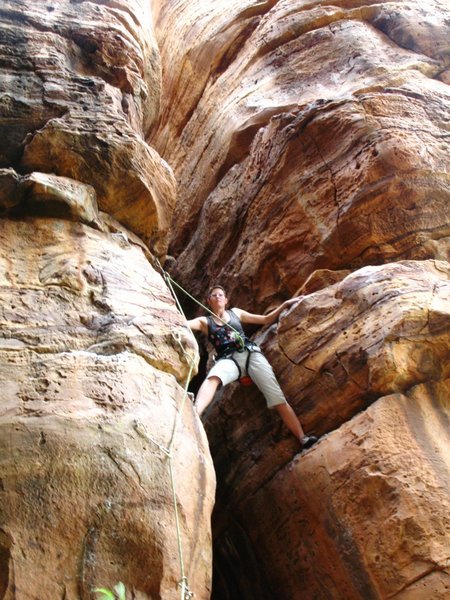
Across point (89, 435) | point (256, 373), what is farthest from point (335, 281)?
point (89, 435)

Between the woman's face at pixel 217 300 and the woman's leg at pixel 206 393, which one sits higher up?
the woman's face at pixel 217 300

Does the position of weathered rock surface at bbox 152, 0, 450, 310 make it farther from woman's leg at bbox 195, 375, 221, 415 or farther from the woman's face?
woman's leg at bbox 195, 375, 221, 415

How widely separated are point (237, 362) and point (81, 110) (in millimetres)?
3482

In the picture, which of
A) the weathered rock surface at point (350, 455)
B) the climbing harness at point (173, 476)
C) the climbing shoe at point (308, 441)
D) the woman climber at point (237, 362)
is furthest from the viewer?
the woman climber at point (237, 362)

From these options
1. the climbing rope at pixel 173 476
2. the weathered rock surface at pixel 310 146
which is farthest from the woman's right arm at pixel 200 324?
the climbing rope at pixel 173 476

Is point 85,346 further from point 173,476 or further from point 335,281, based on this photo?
point 335,281

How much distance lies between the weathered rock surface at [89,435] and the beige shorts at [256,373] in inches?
49.8

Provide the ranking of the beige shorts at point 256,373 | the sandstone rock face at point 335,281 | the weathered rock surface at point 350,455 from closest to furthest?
the weathered rock surface at point 350,455, the sandstone rock face at point 335,281, the beige shorts at point 256,373

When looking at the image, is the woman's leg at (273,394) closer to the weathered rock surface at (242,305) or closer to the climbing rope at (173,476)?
the weathered rock surface at (242,305)

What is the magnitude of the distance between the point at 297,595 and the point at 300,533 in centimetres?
60

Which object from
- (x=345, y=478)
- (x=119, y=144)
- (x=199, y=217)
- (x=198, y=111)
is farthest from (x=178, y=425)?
(x=198, y=111)

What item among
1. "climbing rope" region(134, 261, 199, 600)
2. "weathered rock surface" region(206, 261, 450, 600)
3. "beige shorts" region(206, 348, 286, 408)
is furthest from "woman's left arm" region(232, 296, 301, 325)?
"climbing rope" region(134, 261, 199, 600)

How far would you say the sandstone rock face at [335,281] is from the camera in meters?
5.48

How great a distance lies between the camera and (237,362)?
697 centimetres
